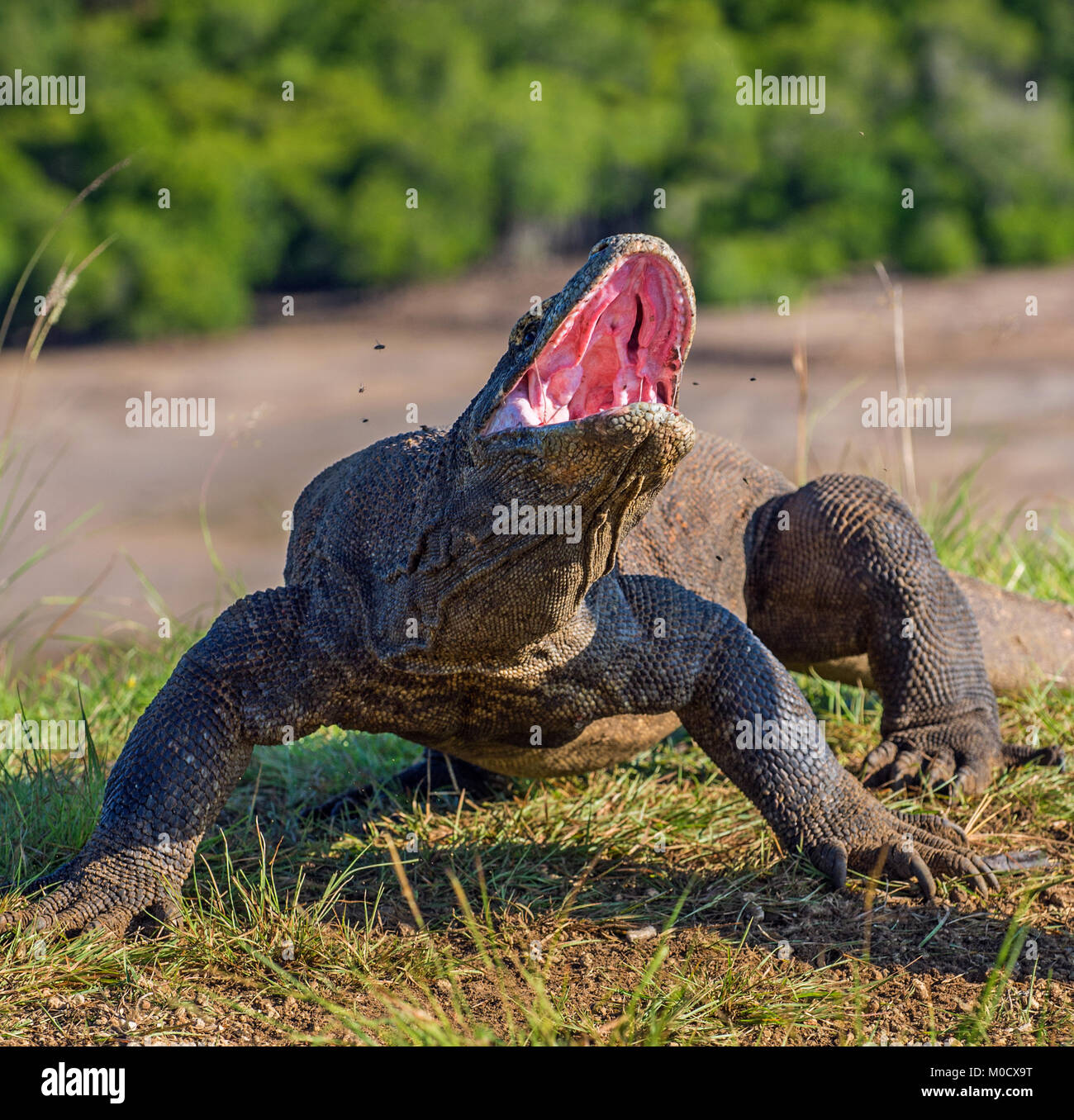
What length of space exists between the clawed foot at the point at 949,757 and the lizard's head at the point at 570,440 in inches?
67.9

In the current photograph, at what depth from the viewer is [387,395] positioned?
17453 millimetres

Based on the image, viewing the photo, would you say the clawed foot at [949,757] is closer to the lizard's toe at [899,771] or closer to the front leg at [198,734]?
the lizard's toe at [899,771]

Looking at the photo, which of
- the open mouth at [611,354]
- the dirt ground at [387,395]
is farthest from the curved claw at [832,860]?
the dirt ground at [387,395]

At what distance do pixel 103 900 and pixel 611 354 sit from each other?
A: 187cm

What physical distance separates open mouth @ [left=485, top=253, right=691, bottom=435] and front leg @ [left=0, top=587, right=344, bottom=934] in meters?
0.91

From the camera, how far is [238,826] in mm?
4527

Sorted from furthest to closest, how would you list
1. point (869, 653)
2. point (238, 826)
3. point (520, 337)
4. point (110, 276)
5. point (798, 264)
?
point (798, 264), point (110, 276), point (869, 653), point (238, 826), point (520, 337)

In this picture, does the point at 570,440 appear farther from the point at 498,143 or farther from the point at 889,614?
the point at 498,143

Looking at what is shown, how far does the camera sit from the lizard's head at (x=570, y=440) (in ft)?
9.87

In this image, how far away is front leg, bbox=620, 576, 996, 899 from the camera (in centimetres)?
396

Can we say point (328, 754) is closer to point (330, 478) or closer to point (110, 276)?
point (330, 478)

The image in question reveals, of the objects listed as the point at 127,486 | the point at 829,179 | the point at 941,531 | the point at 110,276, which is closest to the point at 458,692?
the point at 941,531

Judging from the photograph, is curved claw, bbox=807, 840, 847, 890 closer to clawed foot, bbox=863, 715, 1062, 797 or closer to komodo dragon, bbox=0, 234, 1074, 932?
komodo dragon, bbox=0, 234, 1074, 932

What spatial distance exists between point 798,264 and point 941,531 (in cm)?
1347
